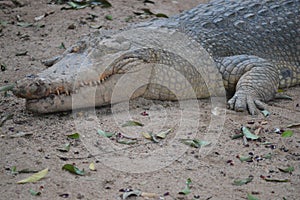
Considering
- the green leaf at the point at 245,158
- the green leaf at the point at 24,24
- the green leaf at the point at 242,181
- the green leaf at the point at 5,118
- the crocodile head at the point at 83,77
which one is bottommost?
the green leaf at the point at 24,24

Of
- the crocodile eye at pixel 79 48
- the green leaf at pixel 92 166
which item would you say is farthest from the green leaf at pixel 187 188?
the crocodile eye at pixel 79 48

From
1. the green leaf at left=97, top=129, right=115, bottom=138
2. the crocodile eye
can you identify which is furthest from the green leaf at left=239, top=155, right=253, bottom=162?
the crocodile eye

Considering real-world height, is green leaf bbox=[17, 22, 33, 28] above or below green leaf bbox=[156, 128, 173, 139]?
below

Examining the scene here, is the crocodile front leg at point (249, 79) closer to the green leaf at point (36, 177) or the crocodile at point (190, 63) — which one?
the crocodile at point (190, 63)

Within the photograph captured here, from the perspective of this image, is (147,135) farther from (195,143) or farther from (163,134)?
(195,143)

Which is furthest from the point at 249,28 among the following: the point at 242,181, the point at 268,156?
the point at 242,181

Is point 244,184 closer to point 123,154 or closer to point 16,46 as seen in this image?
point 123,154

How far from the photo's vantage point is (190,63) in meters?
5.48

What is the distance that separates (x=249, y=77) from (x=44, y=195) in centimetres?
268

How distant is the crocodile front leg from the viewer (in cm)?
512

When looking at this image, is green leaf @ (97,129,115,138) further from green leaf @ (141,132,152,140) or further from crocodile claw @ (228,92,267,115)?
crocodile claw @ (228,92,267,115)

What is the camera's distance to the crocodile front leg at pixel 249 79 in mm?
5121

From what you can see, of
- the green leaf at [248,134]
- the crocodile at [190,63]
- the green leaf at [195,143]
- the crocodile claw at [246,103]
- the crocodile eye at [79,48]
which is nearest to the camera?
the green leaf at [195,143]

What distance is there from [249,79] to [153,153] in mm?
1662
